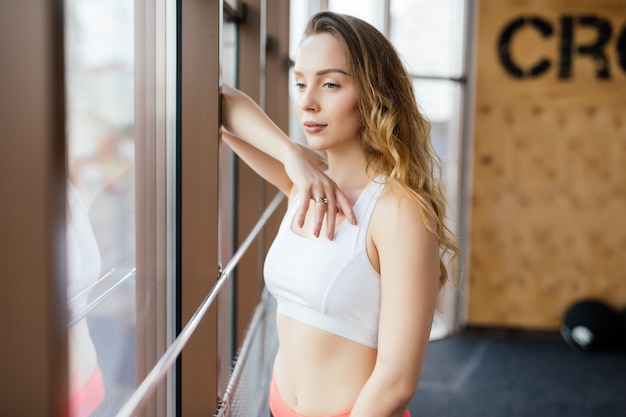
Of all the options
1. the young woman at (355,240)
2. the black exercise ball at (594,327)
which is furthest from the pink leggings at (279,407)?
the black exercise ball at (594,327)

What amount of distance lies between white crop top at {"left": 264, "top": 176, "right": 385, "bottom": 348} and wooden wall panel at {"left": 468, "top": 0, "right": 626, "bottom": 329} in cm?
373

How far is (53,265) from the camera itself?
0.59 metres

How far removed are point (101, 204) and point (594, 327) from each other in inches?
163

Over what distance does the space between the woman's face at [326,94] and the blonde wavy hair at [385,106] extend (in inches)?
0.7

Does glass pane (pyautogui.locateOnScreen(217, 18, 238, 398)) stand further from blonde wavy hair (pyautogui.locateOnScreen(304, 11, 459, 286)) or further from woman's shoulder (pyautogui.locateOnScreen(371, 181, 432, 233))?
woman's shoulder (pyautogui.locateOnScreen(371, 181, 432, 233))

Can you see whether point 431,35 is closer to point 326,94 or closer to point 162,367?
point 326,94

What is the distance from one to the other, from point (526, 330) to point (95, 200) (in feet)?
14.3

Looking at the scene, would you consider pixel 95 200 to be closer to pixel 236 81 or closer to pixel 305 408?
pixel 305 408

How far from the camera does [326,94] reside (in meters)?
1.26

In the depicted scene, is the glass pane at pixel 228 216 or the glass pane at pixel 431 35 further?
the glass pane at pixel 431 35

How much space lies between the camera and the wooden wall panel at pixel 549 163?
4.60m

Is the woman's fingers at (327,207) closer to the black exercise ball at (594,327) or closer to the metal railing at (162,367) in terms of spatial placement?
the metal railing at (162,367)

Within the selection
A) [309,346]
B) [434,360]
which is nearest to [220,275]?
[309,346]

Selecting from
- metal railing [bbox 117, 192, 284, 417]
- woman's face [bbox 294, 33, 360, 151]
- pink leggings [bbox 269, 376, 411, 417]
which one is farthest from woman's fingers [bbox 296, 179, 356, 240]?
pink leggings [bbox 269, 376, 411, 417]
